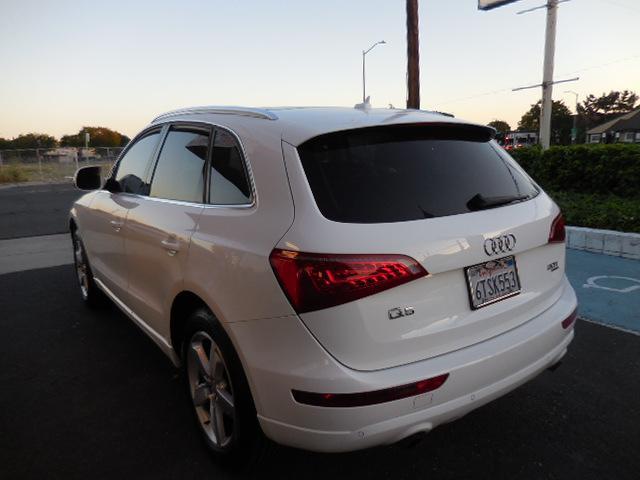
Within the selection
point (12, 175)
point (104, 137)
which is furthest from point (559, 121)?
point (12, 175)

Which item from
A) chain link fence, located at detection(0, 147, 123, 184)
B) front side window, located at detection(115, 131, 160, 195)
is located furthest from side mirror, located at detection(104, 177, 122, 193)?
chain link fence, located at detection(0, 147, 123, 184)

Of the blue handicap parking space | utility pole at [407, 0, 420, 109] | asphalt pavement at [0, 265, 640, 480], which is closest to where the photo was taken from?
asphalt pavement at [0, 265, 640, 480]

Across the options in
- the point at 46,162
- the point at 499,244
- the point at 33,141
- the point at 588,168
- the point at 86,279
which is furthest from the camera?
the point at 33,141

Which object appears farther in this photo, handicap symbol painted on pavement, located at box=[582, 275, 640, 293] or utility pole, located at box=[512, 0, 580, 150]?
utility pole, located at box=[512, 0, 580, 150]

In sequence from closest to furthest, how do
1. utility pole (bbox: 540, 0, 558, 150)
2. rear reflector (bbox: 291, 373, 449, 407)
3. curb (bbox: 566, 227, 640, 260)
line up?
rear reflector (bbox: 291, 373, 449, 407) → curb (bbox: 566, 227, 640, 260) → utility pole (bbox: 540, 0, 558, 150)

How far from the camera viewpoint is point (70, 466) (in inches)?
103

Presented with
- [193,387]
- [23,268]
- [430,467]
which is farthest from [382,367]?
[23,268]

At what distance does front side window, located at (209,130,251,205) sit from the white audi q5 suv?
11mm

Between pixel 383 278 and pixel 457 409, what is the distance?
643 millimetres

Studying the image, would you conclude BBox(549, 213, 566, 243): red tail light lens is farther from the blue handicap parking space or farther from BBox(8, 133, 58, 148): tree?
BBox(8, 133, 58, 148): tree

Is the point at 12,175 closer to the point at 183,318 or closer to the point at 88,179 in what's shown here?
the point at 88,179

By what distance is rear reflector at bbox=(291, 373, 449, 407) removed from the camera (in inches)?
73.1

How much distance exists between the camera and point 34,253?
8.03 meters

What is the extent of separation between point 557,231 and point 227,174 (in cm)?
167
